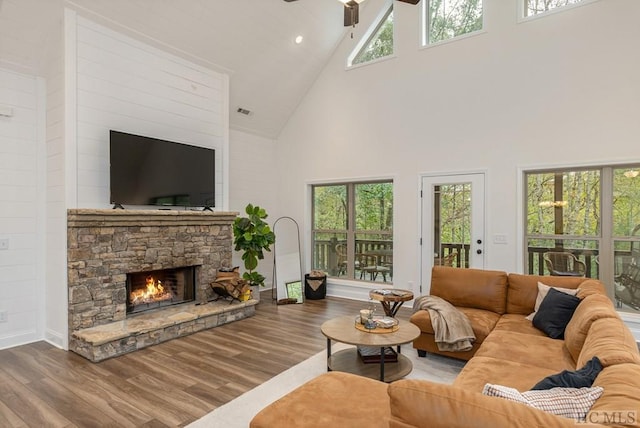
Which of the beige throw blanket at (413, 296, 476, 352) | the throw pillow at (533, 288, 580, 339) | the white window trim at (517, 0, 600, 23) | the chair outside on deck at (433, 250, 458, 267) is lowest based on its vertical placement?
the beige throw blanket at (413, 296, 476, 352)

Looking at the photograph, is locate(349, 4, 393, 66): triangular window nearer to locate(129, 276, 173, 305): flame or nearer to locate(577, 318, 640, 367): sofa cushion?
locate(129, 276, 173, 305): flame

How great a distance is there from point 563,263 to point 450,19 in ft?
13.2

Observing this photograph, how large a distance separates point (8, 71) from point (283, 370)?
4.37 meters

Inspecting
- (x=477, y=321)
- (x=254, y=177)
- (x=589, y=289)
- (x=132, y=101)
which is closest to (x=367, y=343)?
(x=477, y=321)

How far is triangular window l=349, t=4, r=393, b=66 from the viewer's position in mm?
6324

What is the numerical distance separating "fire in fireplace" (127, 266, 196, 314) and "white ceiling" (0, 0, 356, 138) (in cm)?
273

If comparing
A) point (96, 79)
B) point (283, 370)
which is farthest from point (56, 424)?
point (96, 79)

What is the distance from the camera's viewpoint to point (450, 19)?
575 centimetres

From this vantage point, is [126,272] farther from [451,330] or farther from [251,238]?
[451,330]

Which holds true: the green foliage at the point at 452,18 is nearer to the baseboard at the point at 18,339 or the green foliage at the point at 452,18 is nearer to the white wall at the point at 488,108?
the white wall at the point at 488,108

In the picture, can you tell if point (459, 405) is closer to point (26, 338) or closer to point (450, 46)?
point (26, 338)

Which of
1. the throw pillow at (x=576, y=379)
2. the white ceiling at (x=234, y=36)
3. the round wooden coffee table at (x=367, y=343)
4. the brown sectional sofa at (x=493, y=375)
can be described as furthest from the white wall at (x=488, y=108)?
the throw pillow at (x=576, y=379)

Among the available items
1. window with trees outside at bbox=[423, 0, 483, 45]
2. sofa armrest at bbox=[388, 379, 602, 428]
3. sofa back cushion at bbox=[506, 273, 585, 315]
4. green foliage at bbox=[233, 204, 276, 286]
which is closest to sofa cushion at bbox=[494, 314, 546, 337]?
sofa back cushion at bbox=[506, 273, 585, 315]

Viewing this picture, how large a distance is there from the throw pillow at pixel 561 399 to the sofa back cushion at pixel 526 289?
2.58 meters
